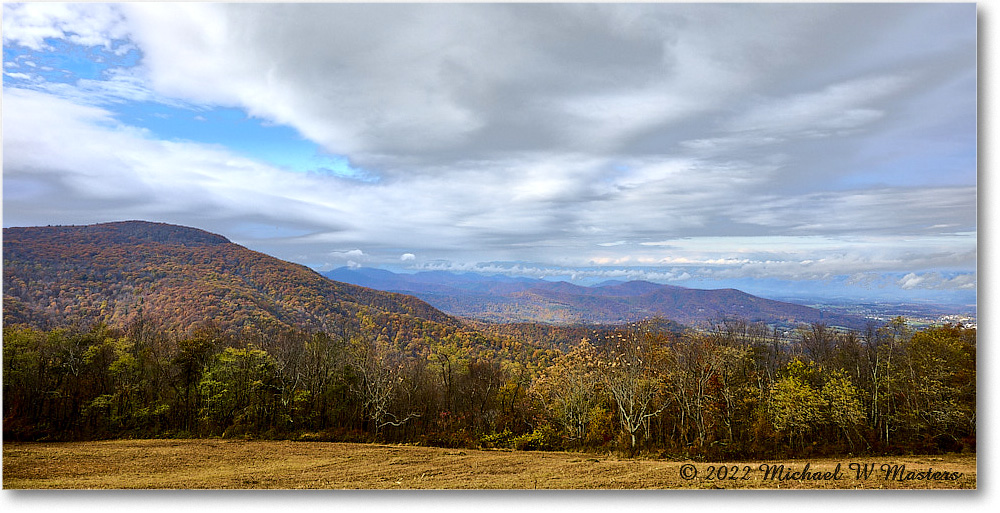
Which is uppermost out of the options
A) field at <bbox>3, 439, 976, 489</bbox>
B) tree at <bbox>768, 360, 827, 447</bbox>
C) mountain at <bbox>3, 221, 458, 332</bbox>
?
mountain at <bbox>3, 221, 458, 332</bbox>

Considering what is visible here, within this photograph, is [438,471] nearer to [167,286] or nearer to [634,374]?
[634,374]

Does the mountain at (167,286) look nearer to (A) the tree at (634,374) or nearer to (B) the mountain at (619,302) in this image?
(B) the mountain at (619,302)

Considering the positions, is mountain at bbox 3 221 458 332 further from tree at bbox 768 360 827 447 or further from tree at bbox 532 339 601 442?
tree at bbox 768 360 827 447

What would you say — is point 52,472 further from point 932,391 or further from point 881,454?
point 932,391

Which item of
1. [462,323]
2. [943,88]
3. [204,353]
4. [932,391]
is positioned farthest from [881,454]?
[462,323]

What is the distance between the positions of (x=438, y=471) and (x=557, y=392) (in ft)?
11.3

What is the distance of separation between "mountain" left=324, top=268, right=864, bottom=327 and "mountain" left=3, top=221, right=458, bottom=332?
4.05 metres

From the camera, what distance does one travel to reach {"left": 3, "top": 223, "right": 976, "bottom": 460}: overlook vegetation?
6.82 meters

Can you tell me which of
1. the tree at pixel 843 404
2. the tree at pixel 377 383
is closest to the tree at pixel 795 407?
the tree at pixel 843 404

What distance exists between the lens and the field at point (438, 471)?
18.7 feet

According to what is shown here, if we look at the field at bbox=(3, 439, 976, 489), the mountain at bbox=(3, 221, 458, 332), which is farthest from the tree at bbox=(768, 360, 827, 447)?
the mountain at bbox=(3, 221, 458, 332)

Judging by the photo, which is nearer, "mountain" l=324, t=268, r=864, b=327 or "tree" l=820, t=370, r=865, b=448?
"tree" l=820, t=370, r=865, b=448

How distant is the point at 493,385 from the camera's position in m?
11.3

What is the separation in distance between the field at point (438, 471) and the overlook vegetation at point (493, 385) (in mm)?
493
